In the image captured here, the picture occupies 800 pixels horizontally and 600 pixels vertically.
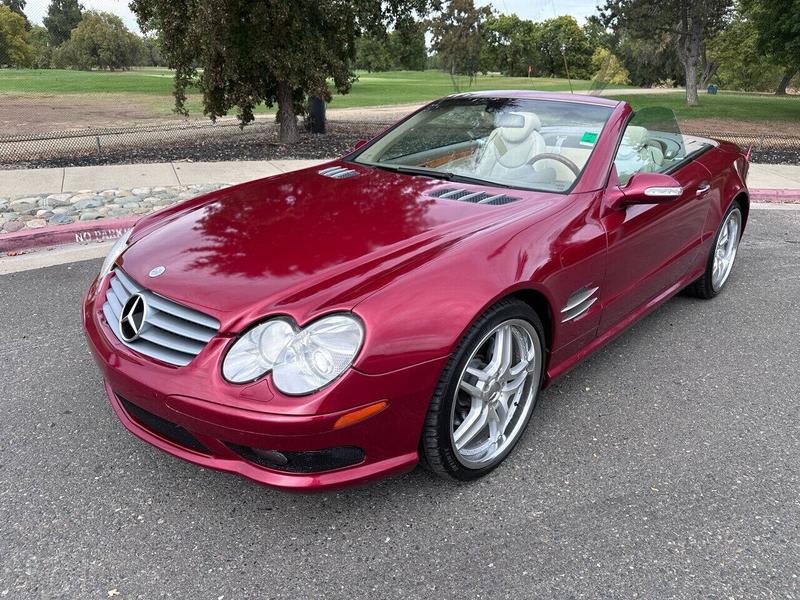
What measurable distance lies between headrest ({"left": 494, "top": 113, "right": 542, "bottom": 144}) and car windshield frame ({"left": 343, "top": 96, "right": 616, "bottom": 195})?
13 centimetres

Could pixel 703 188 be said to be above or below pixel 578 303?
above

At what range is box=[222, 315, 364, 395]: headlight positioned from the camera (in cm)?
197

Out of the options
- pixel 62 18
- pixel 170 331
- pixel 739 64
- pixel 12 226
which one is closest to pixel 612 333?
pixel 170 331

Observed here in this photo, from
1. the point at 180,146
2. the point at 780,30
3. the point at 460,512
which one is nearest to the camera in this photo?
the point at 460,512

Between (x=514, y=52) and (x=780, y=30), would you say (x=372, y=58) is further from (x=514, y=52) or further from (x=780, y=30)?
(x=780, y=30)

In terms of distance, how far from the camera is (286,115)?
1091 cm

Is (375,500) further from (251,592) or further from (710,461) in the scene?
(710,461)

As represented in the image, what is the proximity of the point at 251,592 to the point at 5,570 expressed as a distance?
2.68 feet

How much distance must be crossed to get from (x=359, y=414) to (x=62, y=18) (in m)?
101

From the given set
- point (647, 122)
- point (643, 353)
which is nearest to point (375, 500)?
point (643, 353)

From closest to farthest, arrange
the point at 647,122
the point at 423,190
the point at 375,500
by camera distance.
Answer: the point at 375,500 → the point at 423,190 → the point at 647,122

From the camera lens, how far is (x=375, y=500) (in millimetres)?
2416

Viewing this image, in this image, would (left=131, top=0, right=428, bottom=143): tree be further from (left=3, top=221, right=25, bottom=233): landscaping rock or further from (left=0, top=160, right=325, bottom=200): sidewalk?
(left=3, top=221, right=25, bottom=233): landscaping rock

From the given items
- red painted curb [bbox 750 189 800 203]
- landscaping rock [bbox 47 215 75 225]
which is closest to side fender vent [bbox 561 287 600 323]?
landscaping rock [bbox 47 215 75 225]
